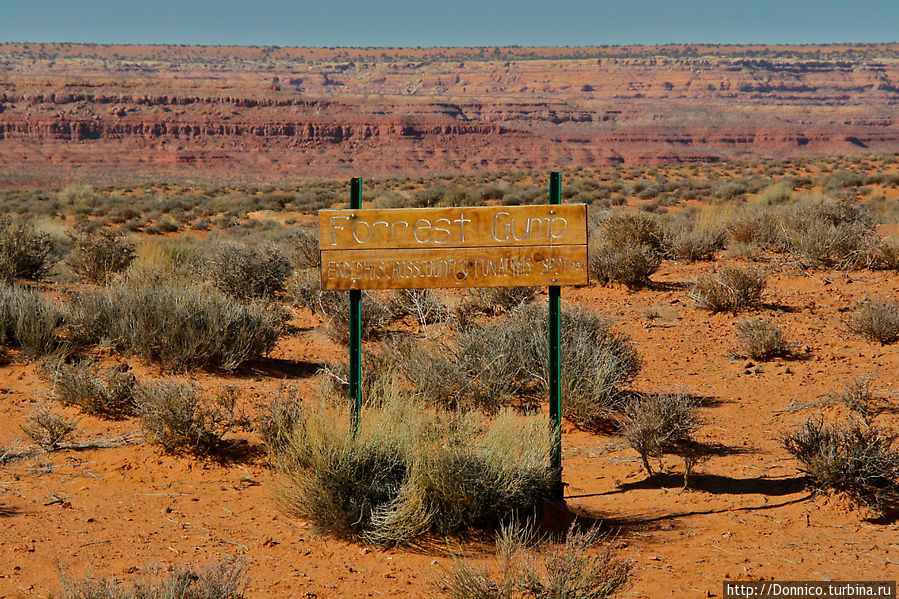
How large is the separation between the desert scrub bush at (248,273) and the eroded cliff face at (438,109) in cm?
6447

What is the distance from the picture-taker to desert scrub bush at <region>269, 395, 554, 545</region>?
417 centimetres

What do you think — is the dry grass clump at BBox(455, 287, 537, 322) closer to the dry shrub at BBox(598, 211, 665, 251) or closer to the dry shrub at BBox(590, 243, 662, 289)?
the dry shrub at BBox(590, 243, 662, 289)

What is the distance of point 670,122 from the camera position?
373ft

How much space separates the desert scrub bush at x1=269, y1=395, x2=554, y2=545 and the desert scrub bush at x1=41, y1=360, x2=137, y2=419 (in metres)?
2.29

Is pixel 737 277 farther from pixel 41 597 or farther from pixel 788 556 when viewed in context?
pixel 41 597

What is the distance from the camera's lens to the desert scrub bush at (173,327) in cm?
710

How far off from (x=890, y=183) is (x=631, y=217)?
1967 cm

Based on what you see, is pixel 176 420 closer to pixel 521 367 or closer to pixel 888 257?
→ pixel 521 367

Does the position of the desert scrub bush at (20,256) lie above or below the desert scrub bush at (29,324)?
above

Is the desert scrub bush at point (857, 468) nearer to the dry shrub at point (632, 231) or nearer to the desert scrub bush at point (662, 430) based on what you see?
the desert scrub bush at point (662, 430)

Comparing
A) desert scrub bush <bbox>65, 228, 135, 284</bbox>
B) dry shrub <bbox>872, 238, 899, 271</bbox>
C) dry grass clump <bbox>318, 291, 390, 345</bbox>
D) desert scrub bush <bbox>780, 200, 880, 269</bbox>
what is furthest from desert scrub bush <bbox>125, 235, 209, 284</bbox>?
dry shrub <bbox>872, 238, 899, 271</bbox>

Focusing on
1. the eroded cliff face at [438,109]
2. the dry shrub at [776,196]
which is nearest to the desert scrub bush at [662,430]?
the dry shrub at [776,196]

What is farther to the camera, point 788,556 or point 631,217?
point 631,217

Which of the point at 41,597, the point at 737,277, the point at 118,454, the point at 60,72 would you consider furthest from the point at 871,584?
the point at 60,72
